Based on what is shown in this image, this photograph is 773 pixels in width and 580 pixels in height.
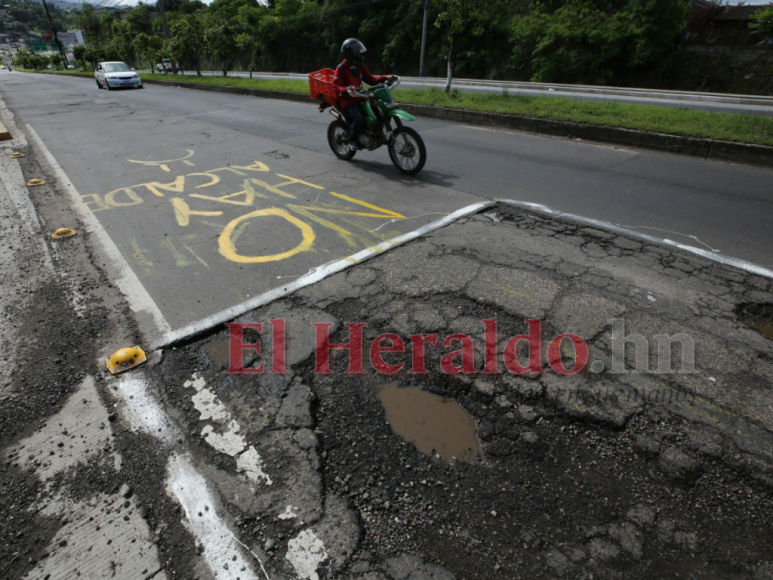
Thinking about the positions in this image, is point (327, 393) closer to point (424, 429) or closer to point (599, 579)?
point (424, 429)

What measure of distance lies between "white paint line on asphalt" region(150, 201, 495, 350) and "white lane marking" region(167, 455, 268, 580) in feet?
3.77

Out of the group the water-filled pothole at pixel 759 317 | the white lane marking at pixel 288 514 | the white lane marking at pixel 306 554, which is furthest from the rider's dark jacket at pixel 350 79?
the white lane marking at pixel 306 554

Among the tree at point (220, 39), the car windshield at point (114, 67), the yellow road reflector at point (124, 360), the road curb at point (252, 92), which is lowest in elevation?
the yellow road reflector at point (124, 360)

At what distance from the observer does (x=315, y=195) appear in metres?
5.87

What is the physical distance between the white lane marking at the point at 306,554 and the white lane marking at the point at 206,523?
13cm

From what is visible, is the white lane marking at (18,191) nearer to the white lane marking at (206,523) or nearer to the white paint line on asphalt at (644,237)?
the white lane marking at (206,523)

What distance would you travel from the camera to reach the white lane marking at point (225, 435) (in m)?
2.17

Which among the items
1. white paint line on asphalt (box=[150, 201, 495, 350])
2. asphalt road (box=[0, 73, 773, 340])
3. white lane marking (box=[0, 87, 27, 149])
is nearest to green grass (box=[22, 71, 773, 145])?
asphalt road (box=[0, 73, 773, 340])

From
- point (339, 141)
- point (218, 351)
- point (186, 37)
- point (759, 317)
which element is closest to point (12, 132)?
point (339, 141)

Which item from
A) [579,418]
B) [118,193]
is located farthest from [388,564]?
[118,193]

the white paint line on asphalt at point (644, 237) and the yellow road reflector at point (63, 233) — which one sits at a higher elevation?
the white paint line on asphalt at point (644, 237)

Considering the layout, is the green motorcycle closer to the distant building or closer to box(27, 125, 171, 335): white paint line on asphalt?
box(27, 125, 171, 335): white paint line on asphalt

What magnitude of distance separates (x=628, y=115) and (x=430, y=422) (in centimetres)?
939

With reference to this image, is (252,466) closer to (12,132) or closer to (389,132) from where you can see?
(389,132)
